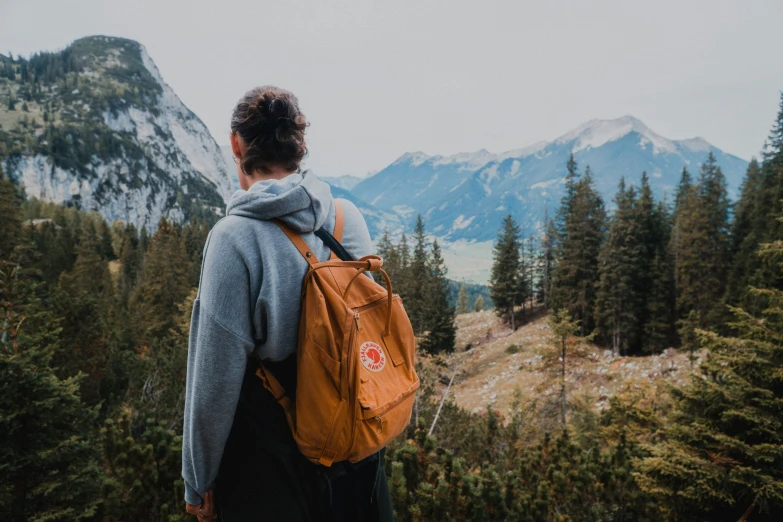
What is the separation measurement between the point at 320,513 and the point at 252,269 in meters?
1.00

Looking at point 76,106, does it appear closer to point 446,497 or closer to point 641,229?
point 641,229

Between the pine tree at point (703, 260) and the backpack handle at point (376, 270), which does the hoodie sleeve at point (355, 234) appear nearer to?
the backpack handle at point (376, 270)

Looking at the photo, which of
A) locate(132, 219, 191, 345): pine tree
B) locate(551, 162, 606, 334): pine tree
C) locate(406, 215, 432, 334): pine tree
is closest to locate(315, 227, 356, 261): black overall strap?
locate(132, 219, 191, 345): pine tree

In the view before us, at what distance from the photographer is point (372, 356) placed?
1719mm

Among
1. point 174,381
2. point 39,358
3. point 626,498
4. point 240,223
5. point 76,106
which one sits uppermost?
point 76,106

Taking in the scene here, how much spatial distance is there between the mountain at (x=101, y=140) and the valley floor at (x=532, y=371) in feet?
425

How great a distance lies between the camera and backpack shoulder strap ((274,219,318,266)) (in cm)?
162

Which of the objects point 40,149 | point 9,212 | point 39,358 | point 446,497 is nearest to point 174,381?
point 39,358

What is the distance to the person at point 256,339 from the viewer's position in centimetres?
154

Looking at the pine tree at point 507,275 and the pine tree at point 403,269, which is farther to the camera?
the pine tree at point 507,275

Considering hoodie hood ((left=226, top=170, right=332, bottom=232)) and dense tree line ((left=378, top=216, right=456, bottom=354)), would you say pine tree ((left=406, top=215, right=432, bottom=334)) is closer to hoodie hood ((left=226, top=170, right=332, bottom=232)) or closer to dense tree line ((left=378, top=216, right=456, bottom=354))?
dense tree line ((left=378, top=216, right=456, bottom=354))

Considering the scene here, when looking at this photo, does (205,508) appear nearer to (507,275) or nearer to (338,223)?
(338,223)

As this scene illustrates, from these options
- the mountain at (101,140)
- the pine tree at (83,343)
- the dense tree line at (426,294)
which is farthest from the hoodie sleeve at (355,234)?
the mountain at (101,140)

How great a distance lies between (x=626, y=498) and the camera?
5238 mm
